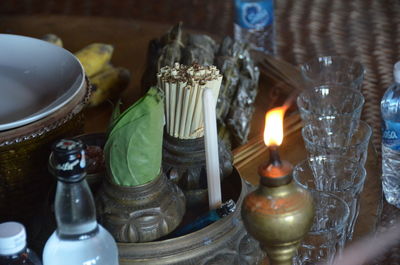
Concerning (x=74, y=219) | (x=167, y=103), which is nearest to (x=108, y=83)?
(x=167, y=103)

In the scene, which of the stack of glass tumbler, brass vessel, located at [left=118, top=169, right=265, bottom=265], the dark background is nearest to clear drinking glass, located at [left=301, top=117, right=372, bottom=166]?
the stack of glass tumbler

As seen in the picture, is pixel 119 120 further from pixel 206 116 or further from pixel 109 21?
pixel 109 21

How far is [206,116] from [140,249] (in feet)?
0.41

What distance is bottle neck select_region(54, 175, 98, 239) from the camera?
57 centimetres

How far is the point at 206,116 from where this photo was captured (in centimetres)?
65

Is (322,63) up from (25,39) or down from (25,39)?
down

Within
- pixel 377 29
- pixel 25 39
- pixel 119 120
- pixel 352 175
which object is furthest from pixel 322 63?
pixel 119 120

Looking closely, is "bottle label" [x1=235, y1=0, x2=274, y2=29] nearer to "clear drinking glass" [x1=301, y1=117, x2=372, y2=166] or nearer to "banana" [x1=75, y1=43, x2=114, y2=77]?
"banana" [x1=75, y1=43, x2=114, y2=77]

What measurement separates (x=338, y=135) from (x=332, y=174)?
10 cm

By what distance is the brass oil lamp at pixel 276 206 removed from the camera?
54 cm

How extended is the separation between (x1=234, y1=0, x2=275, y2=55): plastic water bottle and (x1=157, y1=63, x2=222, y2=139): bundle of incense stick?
0.55 m

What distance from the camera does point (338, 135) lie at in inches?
36.4

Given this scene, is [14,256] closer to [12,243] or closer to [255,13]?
[12,243]

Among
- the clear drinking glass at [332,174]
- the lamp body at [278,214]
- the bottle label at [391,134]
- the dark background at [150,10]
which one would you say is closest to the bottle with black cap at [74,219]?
the lamp body at [278,214]
